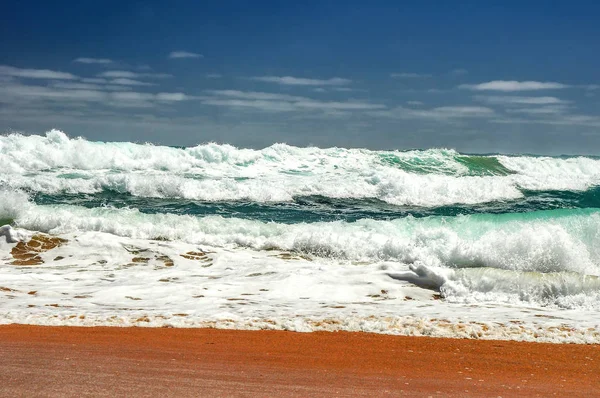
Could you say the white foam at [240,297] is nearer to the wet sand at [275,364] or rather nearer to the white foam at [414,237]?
the wet sand at [275,364]

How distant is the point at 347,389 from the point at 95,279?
291 inches

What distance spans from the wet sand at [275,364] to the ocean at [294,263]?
588 mm

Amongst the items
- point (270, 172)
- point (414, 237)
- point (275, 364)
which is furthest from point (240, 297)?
point (270, 172)

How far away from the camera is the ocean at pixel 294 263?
8.12 m

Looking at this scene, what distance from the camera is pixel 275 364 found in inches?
228

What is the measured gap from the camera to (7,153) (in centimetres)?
3256

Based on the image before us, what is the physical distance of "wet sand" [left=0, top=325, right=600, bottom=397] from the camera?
16.2 ft

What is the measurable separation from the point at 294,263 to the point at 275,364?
6.82 meters

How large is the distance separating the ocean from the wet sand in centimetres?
59

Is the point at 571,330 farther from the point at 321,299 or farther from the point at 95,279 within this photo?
the point at 95,279

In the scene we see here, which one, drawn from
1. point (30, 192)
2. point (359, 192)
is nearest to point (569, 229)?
point (359, 192)

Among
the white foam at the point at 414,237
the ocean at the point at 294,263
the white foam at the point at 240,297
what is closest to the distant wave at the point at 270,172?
the ocean at the point at 294,263

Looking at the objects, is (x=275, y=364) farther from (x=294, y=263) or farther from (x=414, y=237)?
(x=414, y=237)

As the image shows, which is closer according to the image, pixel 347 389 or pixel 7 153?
pixel 347 389
